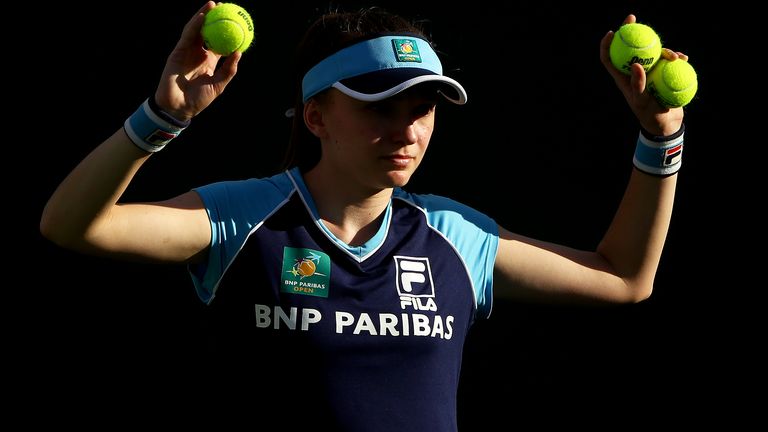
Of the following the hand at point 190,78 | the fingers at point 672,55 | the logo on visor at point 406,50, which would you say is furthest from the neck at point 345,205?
the fingers at point 672,55

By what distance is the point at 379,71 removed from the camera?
8.42ft

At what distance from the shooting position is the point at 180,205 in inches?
97.5

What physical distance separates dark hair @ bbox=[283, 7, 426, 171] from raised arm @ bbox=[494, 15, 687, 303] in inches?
20.5

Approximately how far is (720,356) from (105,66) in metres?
2.38

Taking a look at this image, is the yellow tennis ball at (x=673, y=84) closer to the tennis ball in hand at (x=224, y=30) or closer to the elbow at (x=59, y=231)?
the tennis ball in hand at (x=224, y=30)

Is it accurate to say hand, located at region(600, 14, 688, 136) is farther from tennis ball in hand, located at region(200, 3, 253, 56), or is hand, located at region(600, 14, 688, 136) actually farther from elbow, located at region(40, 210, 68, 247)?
elbow, located at region(40, 210, 68, 247)

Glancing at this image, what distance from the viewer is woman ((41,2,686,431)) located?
2336mm

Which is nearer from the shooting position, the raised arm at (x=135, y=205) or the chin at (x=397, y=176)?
the raised arm at (x=135, y=205)

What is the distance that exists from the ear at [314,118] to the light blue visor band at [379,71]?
0.02m

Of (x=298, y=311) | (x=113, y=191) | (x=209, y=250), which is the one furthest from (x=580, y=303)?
(x=113, y=191)

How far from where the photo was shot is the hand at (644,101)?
8.73ft

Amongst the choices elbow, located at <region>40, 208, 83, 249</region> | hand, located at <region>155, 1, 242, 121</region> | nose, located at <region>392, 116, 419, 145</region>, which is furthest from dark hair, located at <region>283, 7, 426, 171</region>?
elbow, located at <region>40, 208, 83, 249</region>

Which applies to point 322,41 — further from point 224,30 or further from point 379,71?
point 224,30

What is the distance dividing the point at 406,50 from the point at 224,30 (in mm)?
471
